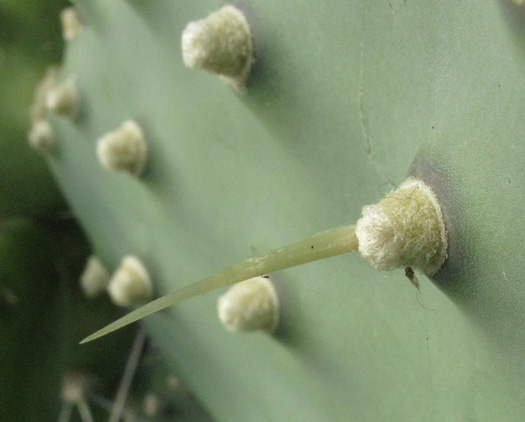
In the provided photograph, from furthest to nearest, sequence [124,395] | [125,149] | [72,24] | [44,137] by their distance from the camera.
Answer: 1. [124,395]
2. [44,137]
3. [72,24]
4. [125,149]

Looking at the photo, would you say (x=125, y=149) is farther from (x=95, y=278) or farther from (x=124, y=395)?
(x=124, y=395)

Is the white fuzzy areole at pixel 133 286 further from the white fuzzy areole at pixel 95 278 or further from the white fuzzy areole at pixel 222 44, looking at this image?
the white fuzzy areole at pixel 222 44

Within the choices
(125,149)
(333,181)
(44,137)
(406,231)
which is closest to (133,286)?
(125,149)

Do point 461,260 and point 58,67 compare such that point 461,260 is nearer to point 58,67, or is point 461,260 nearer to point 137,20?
point 137,20

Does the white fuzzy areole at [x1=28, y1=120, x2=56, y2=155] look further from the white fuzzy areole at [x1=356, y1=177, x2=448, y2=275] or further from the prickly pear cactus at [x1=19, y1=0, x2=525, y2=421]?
the white fuzzy areole at [x1=356, y1=177, x2=448, y2=275]

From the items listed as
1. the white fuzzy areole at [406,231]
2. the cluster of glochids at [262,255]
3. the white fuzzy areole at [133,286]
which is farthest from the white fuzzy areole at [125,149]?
the white fuzzy areole at [406,231]

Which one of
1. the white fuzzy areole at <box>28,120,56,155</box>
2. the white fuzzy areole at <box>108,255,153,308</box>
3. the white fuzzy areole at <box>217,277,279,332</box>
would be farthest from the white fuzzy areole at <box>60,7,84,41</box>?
the white fuzzy areole at <box>217,277,279,332</box>

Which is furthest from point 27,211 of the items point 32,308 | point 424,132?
point 424,132
